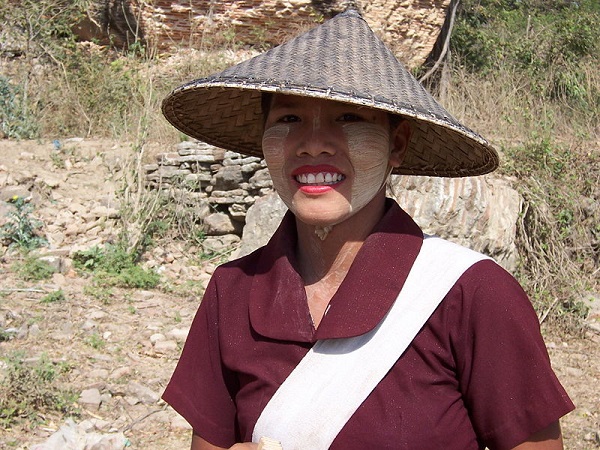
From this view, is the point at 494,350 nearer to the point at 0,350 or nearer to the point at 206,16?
the point at 0,350

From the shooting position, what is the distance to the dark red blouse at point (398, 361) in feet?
4.76

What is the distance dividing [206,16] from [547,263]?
5825mm

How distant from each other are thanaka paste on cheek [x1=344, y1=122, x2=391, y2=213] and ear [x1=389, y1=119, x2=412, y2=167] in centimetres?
6

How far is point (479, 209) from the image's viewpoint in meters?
6.07

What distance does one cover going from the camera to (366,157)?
1.65 m

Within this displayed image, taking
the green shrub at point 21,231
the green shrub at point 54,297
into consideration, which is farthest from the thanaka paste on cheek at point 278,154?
the green shrub at point 21,231

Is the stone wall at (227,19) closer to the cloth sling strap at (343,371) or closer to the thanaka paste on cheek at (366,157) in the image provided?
the thanaka paste on cheek at (366,157)

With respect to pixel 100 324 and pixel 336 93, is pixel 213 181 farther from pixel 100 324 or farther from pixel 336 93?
pixel 336 93

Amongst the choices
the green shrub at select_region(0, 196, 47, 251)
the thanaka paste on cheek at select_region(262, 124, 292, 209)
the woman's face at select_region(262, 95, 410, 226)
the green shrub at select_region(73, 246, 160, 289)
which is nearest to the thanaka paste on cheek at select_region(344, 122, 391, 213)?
the woman's face at select_region(262, 95, 410, 226)

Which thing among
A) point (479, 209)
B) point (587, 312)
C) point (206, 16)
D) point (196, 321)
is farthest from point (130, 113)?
point (196, 321)

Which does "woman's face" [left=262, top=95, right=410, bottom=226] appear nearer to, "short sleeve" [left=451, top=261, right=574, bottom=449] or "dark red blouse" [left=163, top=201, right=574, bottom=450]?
"dark red blouse" [left=163, top=201, right=574, bottom=450]

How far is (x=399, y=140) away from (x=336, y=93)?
31cm

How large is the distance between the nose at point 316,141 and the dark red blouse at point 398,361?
0.21 meters

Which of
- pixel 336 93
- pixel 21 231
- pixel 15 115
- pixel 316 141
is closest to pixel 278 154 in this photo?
pixel 316 141
